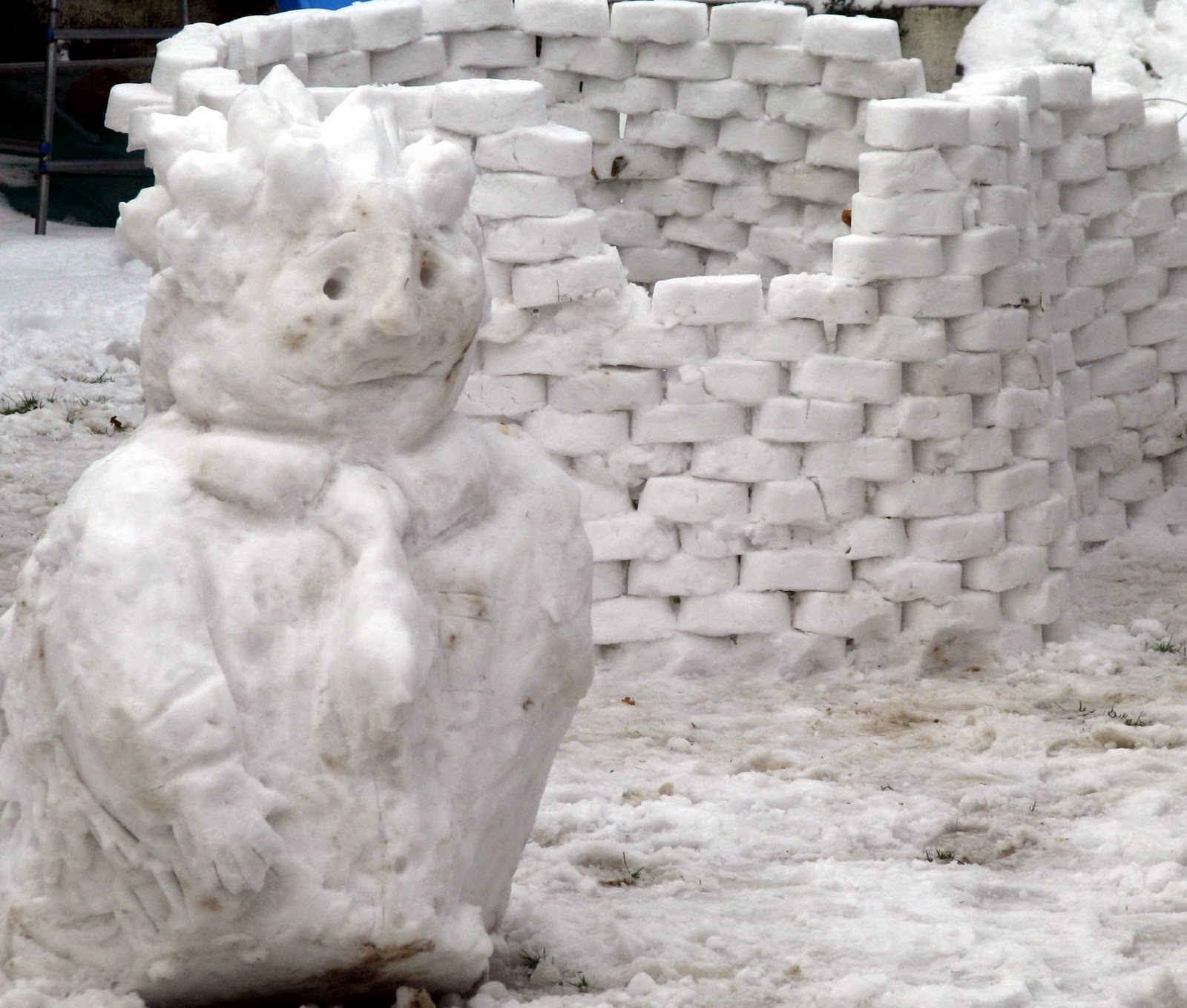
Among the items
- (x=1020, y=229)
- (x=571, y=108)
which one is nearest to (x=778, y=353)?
(x=1020, y=229)

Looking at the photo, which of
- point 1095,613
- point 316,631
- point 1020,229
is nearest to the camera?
point 316,631

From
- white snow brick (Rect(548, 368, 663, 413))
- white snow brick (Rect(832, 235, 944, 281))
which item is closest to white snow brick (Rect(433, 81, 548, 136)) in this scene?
white snow brick (Rect(548, 368, 663, 413))

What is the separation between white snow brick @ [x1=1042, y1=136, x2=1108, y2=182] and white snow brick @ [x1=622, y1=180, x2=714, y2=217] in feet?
4.78

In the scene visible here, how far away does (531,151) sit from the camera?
537 centimetres

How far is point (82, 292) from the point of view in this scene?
27.8 ft

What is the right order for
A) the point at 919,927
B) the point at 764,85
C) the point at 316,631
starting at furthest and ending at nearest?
the point at 764,85 < the point at 919,927 < the point at 316,631

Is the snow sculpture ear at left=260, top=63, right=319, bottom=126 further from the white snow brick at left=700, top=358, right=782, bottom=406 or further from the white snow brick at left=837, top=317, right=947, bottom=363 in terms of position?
the white snow brick at left=837, top=317, right=947, bottom=363

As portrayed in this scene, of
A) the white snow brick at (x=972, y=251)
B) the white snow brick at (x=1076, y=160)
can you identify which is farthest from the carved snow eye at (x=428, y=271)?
the white snow brick at (x=1076, y=160)

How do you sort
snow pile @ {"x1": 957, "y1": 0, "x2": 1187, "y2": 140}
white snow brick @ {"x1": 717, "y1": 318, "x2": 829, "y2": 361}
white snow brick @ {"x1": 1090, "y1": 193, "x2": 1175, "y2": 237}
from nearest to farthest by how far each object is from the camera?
white snow brick @ {"x1": 717, "y1": 318, "x2": 829, "y2": 361}
white snow brick @ {"x1": 1090, "y1": 193, "x2": 1175, "y2": 237}
snow pile @ {"x1": 957, "y1": 0, "x2": 1187, "y2": 140}

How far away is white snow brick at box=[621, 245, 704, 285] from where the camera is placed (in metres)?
7.32

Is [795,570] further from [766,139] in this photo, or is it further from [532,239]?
[766,139]

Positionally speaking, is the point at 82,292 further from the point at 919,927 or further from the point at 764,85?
the point at 919,927

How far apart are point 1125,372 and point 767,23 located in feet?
5.49

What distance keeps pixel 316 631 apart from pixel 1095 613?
150 inches
